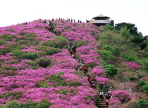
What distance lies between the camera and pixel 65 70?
28781 millimetres

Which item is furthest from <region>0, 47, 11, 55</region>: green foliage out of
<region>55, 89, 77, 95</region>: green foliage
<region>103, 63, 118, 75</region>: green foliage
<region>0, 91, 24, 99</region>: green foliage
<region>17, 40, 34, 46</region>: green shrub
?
<region>103, 63, 118, 75</region>: green foliage

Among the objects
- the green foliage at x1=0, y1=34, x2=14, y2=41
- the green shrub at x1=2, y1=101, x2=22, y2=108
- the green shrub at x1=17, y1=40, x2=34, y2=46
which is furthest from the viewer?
the green foliage at x1=0, y1=34, x2=14, y2=41

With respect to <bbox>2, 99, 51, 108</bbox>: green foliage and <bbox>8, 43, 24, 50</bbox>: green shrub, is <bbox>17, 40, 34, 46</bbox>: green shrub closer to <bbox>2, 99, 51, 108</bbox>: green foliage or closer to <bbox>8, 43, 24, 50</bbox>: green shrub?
<bbox>8, 43, 24, 50</bbox>: green shrub

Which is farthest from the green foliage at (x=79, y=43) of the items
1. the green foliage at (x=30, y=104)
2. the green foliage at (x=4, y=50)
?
the green foliage at (x=30, y=104)

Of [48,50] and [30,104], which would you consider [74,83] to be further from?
[48,50]

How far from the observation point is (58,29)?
2031 inches

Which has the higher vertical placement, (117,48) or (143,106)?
(117,48)

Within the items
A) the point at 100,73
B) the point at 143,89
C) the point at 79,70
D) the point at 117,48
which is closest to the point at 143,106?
the point at 143,89

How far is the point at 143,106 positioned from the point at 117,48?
855 inches

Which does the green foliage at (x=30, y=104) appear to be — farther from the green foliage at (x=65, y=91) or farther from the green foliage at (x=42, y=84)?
the green foliage at (x=42, y=84)

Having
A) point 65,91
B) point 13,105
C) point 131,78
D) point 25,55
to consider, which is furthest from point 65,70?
point 13,105

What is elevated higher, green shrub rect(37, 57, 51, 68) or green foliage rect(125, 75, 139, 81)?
green shrub rect(37, 57, 51, 68)

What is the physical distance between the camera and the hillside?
2088 cm

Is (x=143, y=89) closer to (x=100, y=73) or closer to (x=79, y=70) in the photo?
(x=100, y=73)
